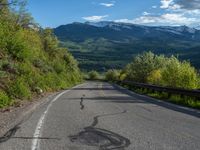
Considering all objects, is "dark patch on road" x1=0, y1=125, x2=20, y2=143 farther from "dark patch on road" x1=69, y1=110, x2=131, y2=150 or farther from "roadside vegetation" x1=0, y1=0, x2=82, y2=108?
"roadside vegetation" x1=0, y1=0, x2=82, y2=108

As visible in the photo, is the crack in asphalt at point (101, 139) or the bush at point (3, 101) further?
the bush at point (3, 101)

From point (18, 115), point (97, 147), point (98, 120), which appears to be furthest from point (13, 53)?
point (97, 147)

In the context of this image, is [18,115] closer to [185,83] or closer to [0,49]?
[0,49]

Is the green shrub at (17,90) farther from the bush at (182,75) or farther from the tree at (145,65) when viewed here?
the tree at (145,65)

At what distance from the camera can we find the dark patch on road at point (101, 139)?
9.15m

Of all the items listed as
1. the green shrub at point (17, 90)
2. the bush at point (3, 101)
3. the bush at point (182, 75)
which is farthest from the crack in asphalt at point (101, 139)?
the bush at point (182, 75)

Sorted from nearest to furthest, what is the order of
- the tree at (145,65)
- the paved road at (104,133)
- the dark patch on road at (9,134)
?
the paved road at (104,133) → the dark patch on road at (9,134) → the tree at (145,65)

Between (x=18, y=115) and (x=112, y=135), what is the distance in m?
5.54

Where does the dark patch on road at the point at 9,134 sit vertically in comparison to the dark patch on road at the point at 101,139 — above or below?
below

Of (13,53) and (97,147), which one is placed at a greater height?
(13,53)

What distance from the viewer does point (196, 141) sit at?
968cm

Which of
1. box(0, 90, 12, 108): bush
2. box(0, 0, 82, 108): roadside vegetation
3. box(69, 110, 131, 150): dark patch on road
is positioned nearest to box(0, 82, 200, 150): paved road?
box(69, 110, 131, 150): dark patch on road

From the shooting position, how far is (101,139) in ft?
32.5

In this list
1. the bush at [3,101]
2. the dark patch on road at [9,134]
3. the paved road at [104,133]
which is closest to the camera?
the paved road at [104,133]
